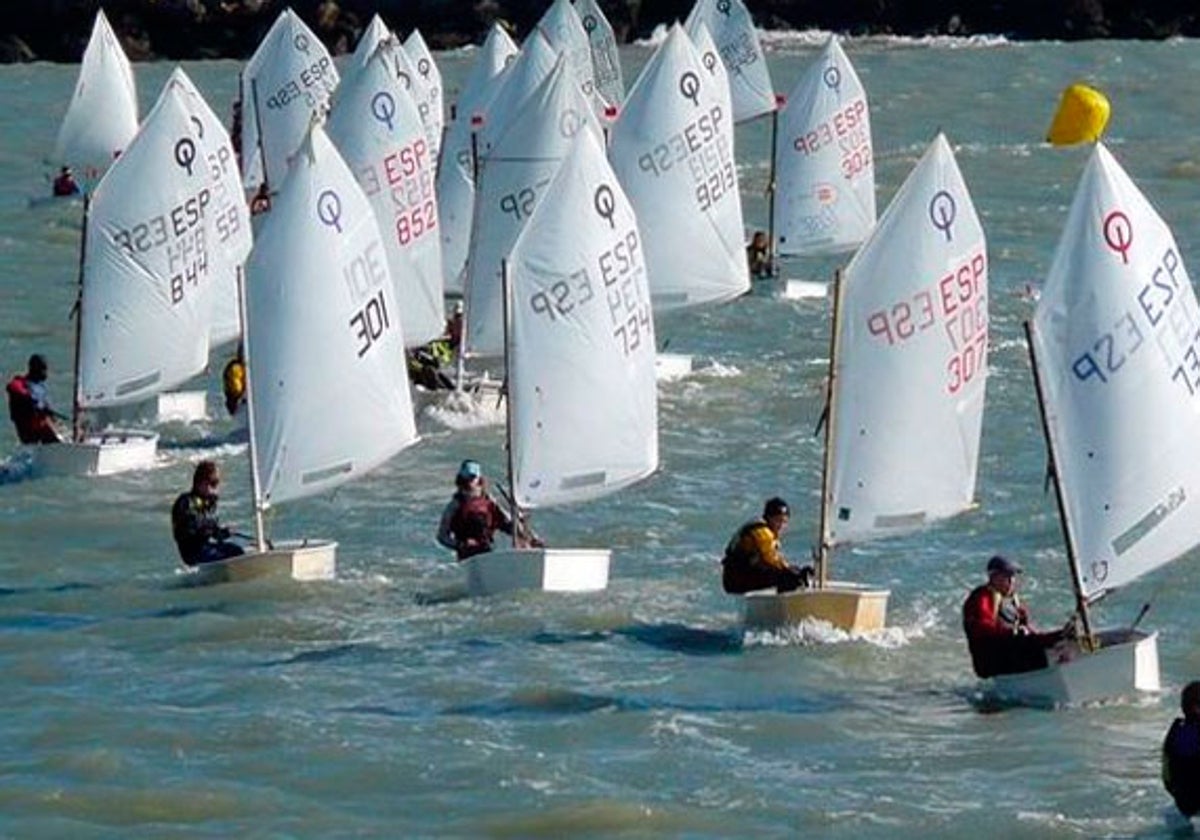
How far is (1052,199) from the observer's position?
53656mm

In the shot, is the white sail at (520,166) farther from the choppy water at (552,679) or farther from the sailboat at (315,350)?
the sailboat at (315,350)

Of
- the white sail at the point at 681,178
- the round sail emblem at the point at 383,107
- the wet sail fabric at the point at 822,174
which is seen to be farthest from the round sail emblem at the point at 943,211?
the wet sail fabric at the point at 822,174

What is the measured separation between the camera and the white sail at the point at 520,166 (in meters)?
37.1

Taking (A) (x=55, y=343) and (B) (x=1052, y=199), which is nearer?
(A) (x=55, y=343)

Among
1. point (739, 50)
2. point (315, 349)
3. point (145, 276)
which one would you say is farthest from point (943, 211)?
point (739, 50)

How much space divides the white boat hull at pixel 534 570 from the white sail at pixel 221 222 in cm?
914

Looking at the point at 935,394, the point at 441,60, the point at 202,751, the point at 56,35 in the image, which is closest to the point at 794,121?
the point at 935,394

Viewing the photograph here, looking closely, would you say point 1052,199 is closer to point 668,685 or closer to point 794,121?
point 794,121

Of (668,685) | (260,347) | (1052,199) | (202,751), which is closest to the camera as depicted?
(202,751)

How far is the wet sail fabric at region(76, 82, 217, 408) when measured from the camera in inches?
1358

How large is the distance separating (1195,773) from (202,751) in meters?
6.59

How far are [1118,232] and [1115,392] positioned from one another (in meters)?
1.08

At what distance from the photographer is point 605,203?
29.3m

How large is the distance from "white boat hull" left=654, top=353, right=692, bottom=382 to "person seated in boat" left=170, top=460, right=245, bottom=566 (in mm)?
11332
